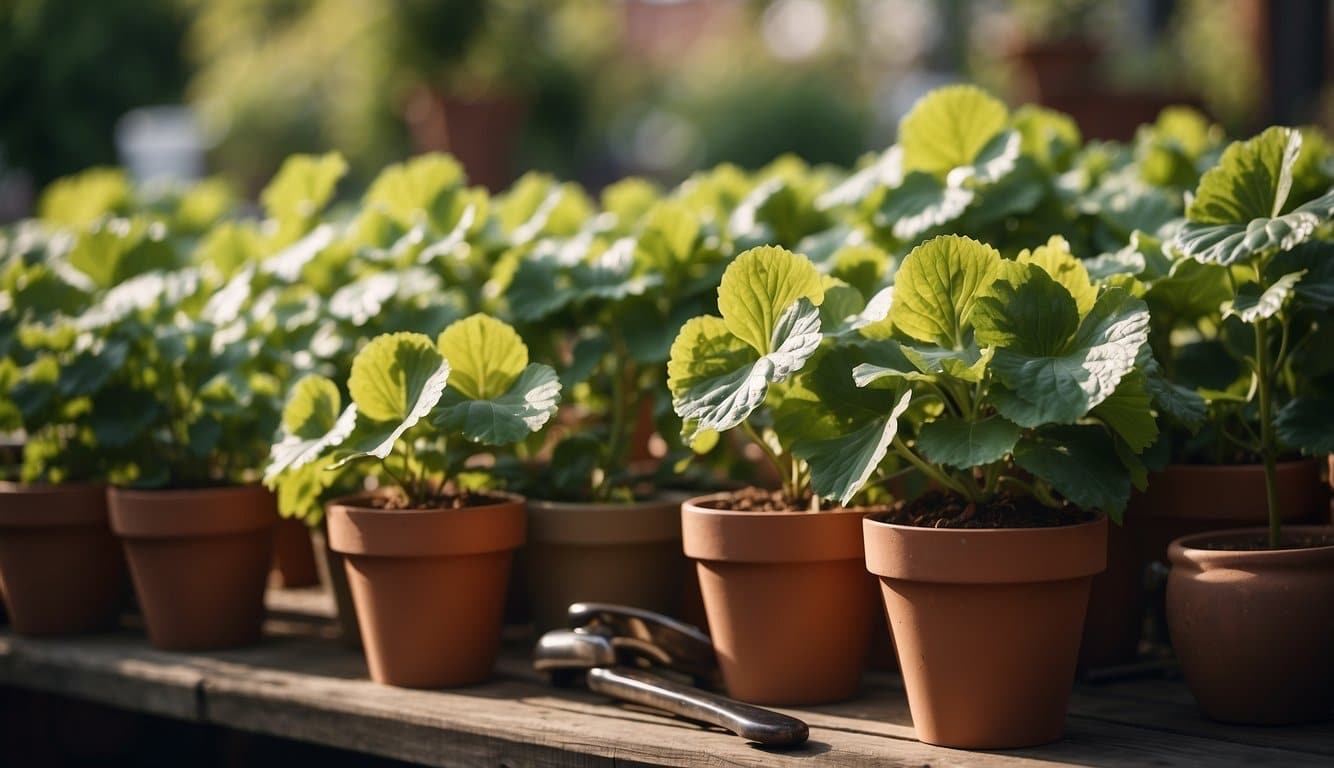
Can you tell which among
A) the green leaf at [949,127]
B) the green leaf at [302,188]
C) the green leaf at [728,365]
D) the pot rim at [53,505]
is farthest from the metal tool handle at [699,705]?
the green leaf at [302,188]

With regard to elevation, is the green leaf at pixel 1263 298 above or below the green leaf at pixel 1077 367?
above

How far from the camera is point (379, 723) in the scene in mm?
1684

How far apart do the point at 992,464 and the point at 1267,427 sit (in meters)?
0.32

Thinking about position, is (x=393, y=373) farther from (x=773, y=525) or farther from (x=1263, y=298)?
(x=1263, y=298)

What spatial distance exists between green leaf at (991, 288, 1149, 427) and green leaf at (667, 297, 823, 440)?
0.19 meters

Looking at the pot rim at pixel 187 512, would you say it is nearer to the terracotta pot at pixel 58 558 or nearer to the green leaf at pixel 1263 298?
the terracotta pot at pixel 58 558

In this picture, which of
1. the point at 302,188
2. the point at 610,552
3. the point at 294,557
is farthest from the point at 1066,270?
the point at 294,557

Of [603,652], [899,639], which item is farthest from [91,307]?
[899,639]

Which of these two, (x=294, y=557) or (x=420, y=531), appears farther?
(x=294, y=557)

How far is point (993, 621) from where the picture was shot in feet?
4.49

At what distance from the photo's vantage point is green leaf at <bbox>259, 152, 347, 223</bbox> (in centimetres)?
237

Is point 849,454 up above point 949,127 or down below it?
below

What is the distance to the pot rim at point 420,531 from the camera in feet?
5.58

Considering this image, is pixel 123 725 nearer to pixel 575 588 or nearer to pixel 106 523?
pixel 106 523
